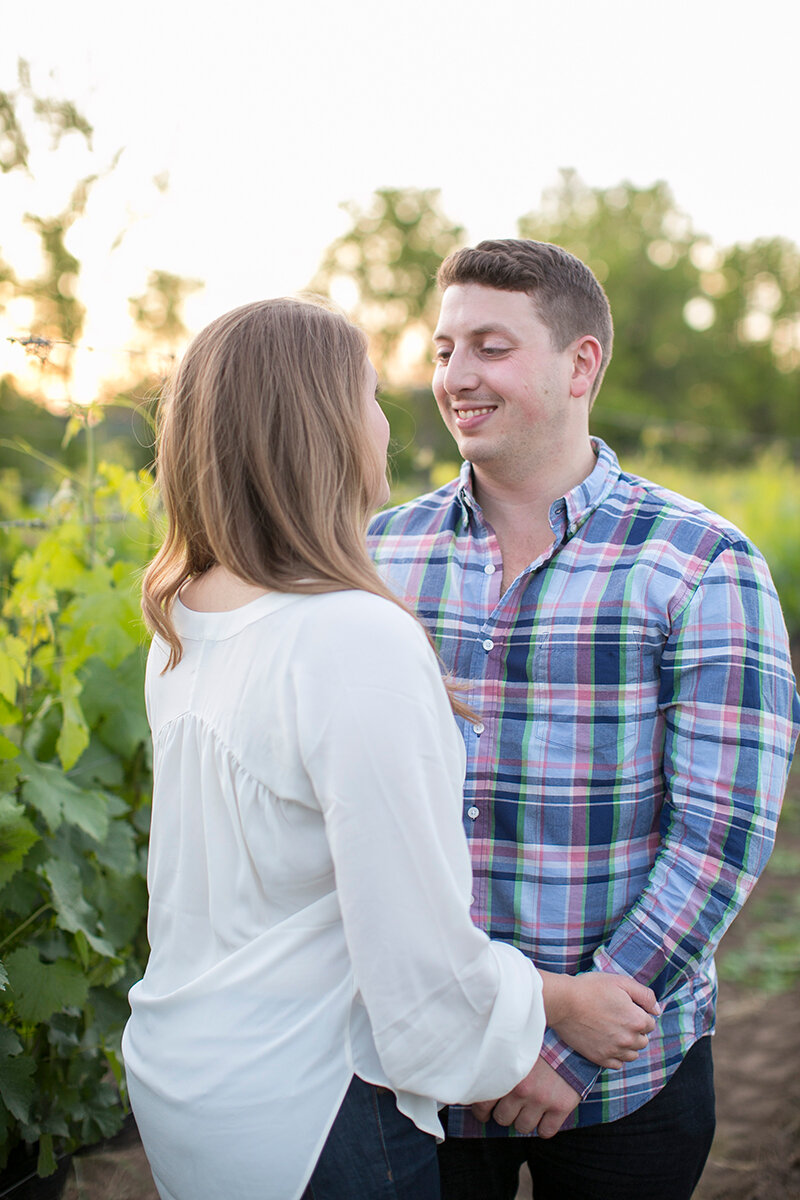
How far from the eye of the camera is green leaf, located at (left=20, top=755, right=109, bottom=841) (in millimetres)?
1961

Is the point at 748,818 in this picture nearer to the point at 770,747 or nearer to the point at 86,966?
the point at 770,747

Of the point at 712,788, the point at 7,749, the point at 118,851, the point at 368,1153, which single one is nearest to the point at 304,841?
the point at 368,1153

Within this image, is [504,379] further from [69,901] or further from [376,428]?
[69,901]

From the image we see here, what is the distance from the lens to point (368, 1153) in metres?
1.26

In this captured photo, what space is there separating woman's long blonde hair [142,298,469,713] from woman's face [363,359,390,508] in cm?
1

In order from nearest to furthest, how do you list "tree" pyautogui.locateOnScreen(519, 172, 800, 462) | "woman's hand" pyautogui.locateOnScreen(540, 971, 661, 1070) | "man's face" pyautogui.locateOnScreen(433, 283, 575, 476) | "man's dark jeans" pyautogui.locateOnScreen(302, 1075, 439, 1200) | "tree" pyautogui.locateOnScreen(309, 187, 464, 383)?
"man's dark jeans" pyautogui.locateOnScreen(302, 1075, 439, 1200)
"woman's hand" pyautogui.locateOnScreen(540, 971, 661, 1070)
"man's face" pyautogui.locateOnScreen(433, 283, 575, 476)
"tree" pyautogui.locateOnScreen(309, 187, 464, 383)
"tree" pyautogui.locateOnScreen(519, 172, 800, 462)

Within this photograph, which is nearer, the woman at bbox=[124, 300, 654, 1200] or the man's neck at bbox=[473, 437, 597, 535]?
the woman at bbox=[124, 300, 654, 1200]

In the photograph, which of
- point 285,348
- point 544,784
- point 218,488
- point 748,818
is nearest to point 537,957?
point 544,784

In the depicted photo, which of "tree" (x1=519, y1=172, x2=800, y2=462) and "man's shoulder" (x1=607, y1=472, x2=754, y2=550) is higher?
"tree" (x1=519, y1=172, x2=800, y2=462)

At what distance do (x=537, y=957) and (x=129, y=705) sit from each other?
3.67 ft

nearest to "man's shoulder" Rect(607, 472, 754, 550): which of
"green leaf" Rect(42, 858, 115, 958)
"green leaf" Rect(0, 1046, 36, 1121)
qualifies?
"green leaf" Rect(42, 858, 115, 958)

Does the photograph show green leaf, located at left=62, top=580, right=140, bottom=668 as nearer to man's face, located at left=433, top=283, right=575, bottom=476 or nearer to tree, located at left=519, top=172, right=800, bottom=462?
man's face, located at left=433, top=283, right=575, bottom=476

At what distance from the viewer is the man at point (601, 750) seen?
66.9 inches

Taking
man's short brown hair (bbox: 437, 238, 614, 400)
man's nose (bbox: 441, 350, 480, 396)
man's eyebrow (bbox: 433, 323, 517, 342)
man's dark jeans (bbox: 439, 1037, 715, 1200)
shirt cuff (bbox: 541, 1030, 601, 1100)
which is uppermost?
man's short brown hair (bbox: 437, 238, 614, 400)
